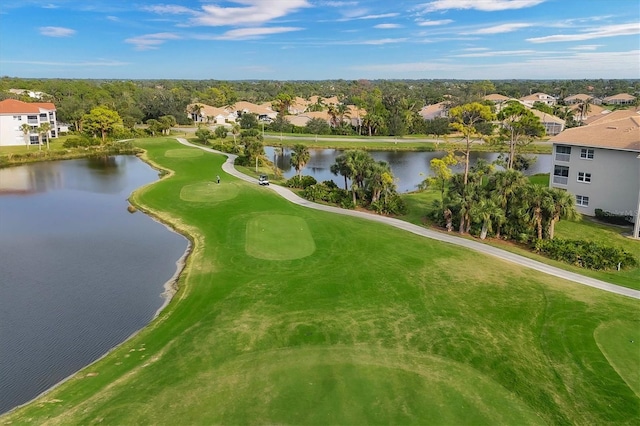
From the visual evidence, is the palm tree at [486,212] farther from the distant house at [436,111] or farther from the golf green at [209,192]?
the distant house at [436,111]

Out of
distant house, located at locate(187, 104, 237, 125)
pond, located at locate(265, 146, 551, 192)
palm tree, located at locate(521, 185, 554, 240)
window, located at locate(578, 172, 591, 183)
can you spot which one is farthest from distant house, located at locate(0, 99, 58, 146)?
window, located at locate(578, 172, 591, 183)

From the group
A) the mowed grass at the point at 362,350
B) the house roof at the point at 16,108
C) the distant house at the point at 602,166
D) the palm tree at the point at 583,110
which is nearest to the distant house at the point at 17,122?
the house roof at the point at 16,108

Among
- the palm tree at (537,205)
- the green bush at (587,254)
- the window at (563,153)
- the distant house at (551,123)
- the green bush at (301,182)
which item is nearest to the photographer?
the green bush at (587,254)

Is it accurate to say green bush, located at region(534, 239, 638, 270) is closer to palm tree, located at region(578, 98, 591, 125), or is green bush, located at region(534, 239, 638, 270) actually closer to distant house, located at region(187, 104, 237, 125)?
palm tree, located at region(578, 98, 591, 125)

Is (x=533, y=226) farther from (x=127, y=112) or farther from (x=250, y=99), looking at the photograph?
(x=250, y=99)

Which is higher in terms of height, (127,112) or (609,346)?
(127,112)

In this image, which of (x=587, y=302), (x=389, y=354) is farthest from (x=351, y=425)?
(x=587, y=302)
